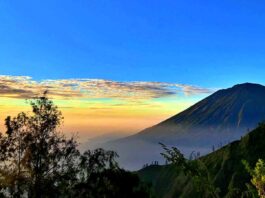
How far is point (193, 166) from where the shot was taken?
393 inches

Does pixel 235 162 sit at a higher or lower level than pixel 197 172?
lower

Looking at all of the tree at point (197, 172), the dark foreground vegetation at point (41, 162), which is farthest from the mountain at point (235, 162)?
the tree at point (197, 172)

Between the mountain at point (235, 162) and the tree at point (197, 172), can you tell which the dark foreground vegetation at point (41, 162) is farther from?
the mountain at point (235, 162)

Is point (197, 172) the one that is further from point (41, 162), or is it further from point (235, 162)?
point (235, 162)

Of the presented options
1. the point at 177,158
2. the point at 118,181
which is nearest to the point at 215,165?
the point at 118,181

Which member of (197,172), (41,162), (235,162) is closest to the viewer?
(197,172)

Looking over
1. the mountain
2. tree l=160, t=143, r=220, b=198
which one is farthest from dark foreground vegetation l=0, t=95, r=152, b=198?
the mountain

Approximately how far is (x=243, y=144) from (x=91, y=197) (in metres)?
143

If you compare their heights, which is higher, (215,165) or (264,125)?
(264,125)

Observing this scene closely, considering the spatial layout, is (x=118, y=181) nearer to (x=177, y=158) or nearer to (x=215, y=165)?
(x=177, y=158)

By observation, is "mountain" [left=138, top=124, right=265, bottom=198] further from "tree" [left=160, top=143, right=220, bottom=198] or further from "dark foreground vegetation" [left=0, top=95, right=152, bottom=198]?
A: "tree" [left=160, top=143, right=220, bottom=198]

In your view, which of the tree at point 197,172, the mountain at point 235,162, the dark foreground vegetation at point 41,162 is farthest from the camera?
the mountain at point 235,162

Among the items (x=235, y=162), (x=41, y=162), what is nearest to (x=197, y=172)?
(x=41, y=162)

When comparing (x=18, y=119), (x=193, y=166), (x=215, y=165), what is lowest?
(x=215, y=165)
